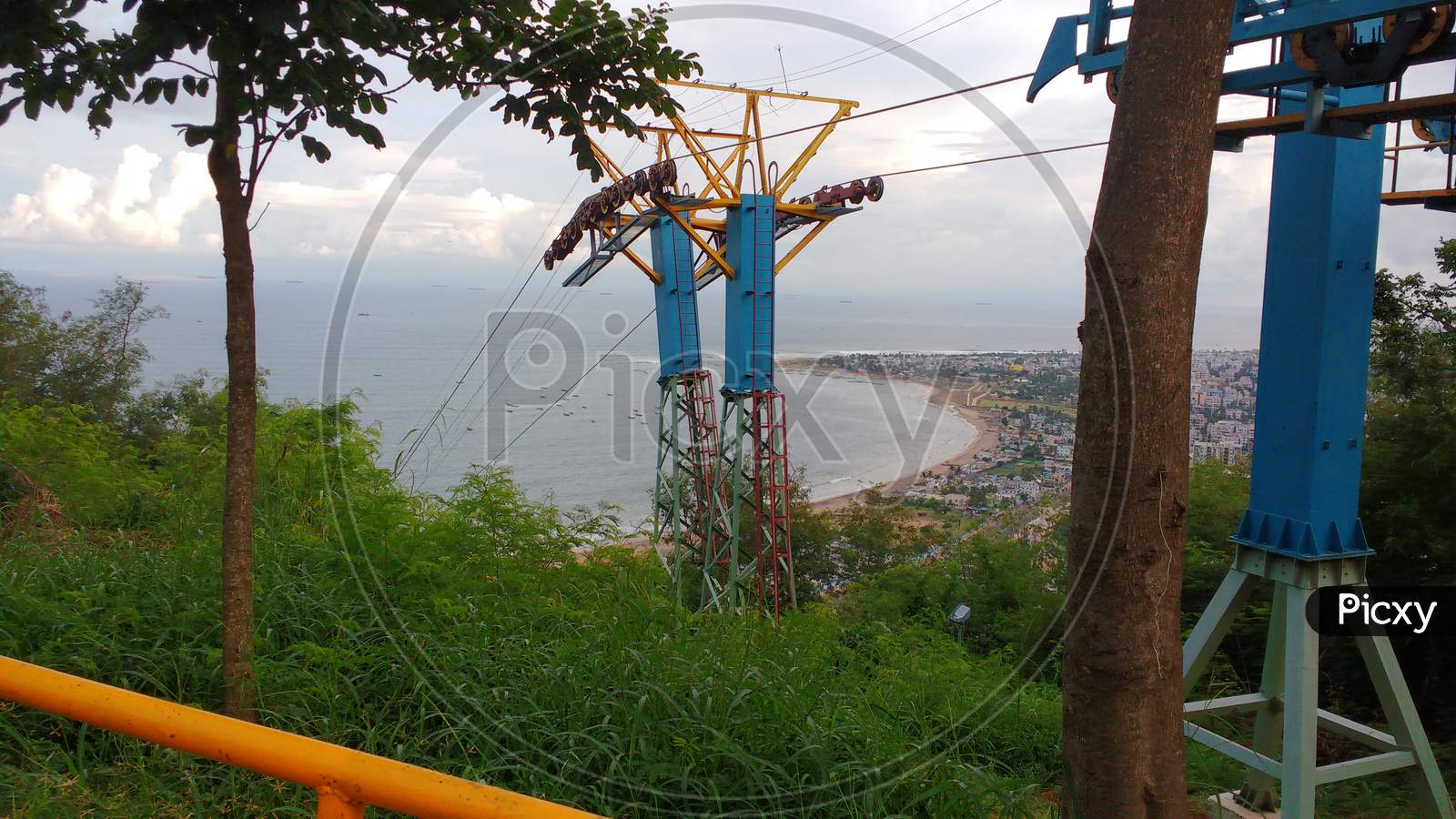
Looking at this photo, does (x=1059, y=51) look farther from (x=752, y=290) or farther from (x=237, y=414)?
(x=752, y=290)

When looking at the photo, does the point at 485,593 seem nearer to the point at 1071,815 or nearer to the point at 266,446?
the point at 1071,815

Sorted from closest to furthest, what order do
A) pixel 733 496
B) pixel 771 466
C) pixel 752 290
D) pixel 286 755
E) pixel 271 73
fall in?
pixel 286 755 → pixel 271 73 → pixel 752 290 → pixel 771 466 → pixel 733 496

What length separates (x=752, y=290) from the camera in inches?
460

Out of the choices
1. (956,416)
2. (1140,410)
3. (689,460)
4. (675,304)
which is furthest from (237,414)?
(956,416)

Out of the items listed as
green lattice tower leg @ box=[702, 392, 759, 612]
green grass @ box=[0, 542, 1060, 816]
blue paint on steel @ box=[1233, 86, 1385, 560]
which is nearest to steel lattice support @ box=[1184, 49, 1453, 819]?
blue paint on steel @ box=[1233, 86, 1385, 560]

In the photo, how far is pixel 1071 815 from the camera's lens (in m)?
2.65

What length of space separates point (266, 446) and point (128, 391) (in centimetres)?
1004

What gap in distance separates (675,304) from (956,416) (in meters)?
8.60

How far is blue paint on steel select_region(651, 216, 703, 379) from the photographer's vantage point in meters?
13.3

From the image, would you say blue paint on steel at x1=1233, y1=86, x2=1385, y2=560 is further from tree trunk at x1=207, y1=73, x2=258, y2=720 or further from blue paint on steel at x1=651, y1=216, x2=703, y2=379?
blue paint on steel at x1=651, y1=216, x2=703, y2=379

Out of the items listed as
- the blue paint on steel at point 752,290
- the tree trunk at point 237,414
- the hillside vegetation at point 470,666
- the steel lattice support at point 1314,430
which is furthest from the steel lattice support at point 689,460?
the tree trunk at point 237,414

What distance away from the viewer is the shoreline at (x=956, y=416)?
17750mm

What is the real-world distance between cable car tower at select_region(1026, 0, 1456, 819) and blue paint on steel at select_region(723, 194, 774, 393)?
7.53m

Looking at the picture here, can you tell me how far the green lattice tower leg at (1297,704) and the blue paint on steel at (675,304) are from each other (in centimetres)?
1005
